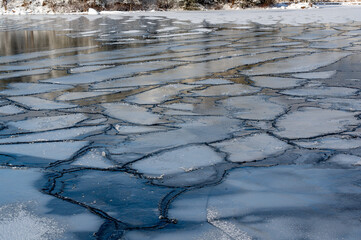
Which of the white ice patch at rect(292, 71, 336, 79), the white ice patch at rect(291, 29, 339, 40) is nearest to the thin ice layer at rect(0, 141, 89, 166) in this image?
the white ice patch at rect(292, 71, 336, 79)

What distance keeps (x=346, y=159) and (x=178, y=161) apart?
73 centimetres

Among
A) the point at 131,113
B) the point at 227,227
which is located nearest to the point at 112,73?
the point at 131,113

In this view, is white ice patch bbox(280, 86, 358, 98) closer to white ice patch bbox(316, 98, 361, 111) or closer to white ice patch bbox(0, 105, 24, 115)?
white ice patch bbox(316, 98, 361, 111)

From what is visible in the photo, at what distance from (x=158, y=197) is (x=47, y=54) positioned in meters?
5.03

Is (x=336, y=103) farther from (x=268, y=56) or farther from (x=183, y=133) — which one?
(x=268, y=56)

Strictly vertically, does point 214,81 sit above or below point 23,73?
above

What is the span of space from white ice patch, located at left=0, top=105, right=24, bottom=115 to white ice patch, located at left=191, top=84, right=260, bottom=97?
3.93 ft

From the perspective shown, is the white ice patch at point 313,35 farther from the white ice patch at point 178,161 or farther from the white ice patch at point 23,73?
the white ice patch at point 178,161

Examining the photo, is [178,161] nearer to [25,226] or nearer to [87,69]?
[25,226]

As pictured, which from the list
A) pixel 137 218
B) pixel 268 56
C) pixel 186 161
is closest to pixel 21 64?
pixel 268 56

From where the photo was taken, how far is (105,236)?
1.62 m

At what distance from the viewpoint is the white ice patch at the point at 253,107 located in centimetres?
309

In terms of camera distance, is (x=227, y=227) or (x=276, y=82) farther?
(x=276, y=82)

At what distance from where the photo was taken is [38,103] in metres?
3.63
